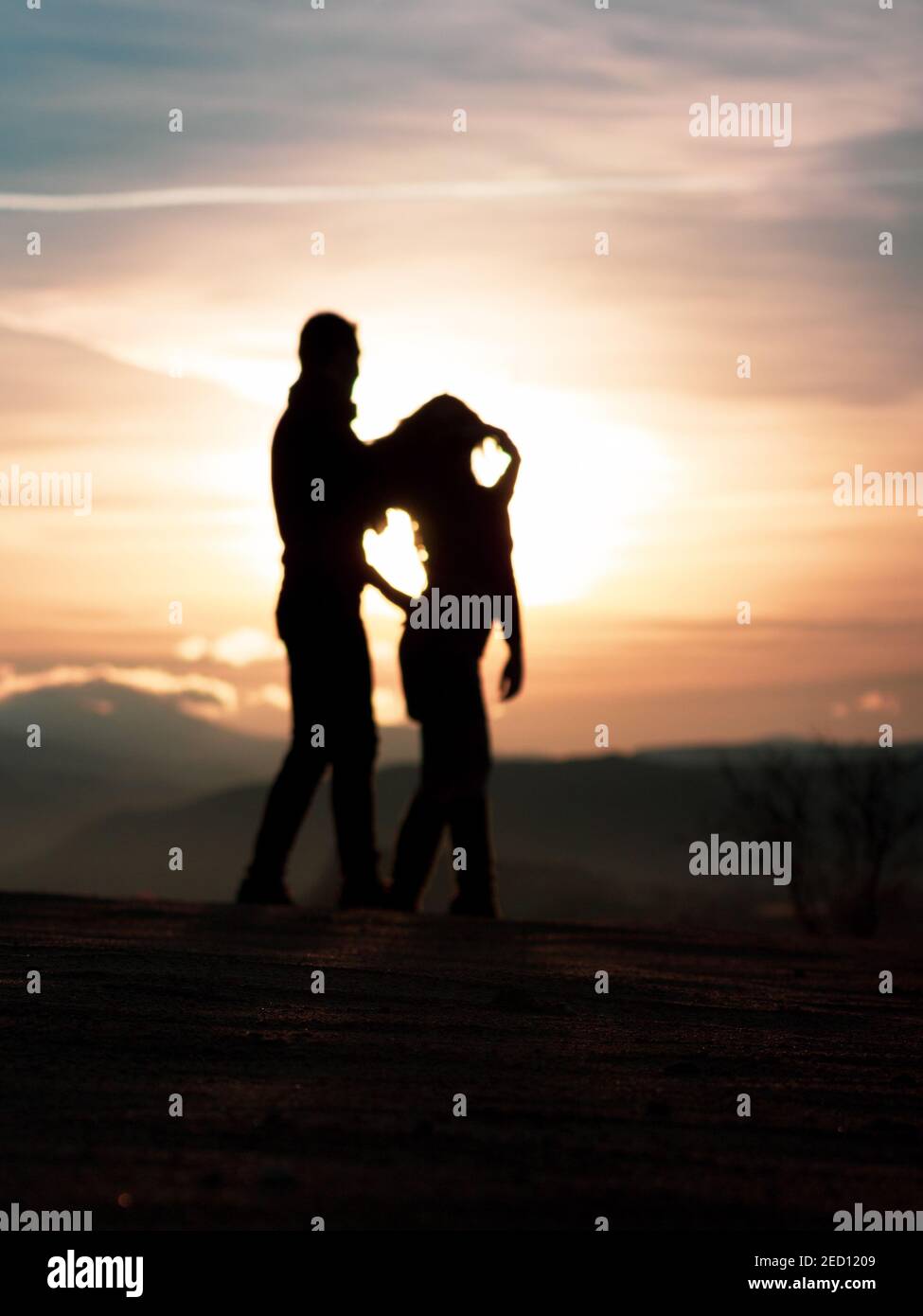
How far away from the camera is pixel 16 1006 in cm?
492

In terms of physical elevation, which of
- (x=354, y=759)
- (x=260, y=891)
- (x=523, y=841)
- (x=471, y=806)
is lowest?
(x=523, y=841)

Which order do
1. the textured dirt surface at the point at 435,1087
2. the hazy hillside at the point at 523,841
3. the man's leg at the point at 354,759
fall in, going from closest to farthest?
1. the textured dirt surface at the point at 435,1087
2. the man's leg at the point at 354,759
3. the hazy hillside at the point at 523,841

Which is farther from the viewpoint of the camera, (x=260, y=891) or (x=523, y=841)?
(x=523, y=841)

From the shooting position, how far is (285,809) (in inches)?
362

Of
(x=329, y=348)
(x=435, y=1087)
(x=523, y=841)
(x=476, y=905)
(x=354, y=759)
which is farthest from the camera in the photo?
(x=523, y=841)

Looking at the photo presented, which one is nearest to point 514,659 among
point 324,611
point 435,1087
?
point 324,611

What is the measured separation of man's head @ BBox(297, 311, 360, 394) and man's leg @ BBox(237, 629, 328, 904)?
1.33m

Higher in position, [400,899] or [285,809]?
[285,809]

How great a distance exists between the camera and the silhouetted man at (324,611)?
911 centimetres

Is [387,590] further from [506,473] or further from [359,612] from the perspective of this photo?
[506,473]

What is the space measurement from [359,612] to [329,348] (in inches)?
51.3

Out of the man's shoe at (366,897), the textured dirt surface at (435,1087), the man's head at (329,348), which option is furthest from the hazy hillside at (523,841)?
the textured dirt surface at (435,1087)

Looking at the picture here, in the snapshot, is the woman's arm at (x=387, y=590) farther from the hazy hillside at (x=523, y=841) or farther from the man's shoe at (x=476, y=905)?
the hazy hillside at (x=523, y=841)
